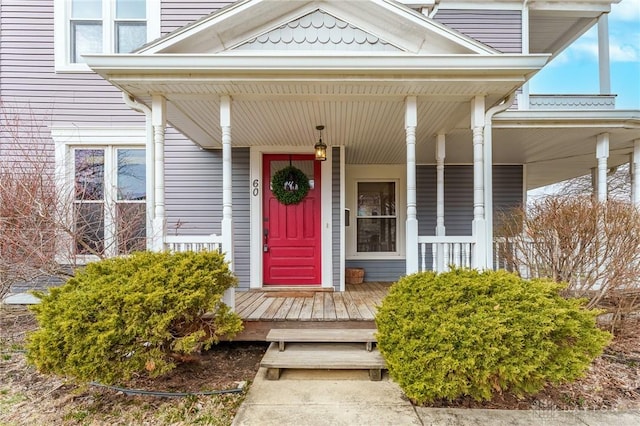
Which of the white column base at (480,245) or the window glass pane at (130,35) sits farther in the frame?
the window glass pane at (130,35)

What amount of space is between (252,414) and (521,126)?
4720 millimetres

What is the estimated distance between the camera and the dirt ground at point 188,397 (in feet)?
7.92

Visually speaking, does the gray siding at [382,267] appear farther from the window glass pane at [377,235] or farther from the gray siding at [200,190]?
the gray siding at [200,190]

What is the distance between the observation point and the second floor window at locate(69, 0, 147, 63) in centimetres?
530

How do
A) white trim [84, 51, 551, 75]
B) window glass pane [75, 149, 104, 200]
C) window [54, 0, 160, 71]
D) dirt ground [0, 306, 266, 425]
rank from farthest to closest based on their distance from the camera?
window [54, 0, 160, 71] → window glass pane [75, 149, 104, 200] → white trim [84, 51, 551, 75] → dirt ground [0, 306, 266, 425]

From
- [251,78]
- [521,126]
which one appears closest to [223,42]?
[251,78]

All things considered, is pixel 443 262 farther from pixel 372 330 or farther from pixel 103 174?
pixel 103 174

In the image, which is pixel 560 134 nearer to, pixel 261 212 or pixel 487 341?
pixel 487 341

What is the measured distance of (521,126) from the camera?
4641mm

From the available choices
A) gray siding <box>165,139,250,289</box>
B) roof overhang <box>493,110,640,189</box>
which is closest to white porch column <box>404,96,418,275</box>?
roof overhang <box>493,110,640,189</box>

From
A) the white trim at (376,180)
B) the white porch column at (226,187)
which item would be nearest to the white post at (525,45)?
the white trim at (376,180)

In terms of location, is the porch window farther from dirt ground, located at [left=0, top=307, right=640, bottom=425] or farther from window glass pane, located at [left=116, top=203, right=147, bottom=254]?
window glass pane, located at [left=116, top=203, right=147, bottom=254]

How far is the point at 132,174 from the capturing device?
17.2ft

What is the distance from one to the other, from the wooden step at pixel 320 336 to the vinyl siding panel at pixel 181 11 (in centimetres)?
498
